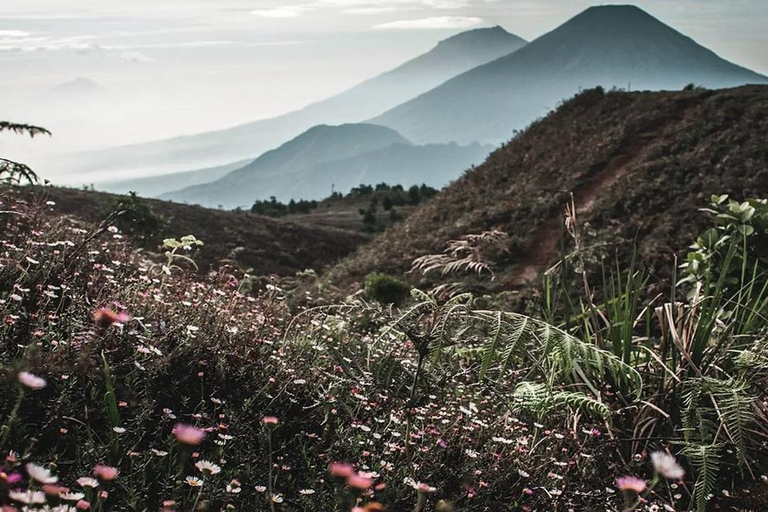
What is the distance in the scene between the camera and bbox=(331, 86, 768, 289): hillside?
16938mm

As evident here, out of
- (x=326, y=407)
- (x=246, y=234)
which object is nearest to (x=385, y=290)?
(x=326, y=407)

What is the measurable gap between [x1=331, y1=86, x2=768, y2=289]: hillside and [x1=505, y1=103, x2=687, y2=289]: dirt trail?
38mm

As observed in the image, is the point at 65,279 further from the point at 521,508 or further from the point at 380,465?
the point at 521,508

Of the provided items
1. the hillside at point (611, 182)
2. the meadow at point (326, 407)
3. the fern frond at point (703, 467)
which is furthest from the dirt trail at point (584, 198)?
the fern frond at point (703, 467)

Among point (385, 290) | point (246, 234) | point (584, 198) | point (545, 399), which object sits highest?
point (545, 399)

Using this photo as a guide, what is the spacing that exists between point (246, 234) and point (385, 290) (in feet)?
54.0

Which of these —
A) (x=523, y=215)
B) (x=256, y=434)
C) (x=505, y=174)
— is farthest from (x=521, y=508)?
(x=505, y=174)

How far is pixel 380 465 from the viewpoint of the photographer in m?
2.92

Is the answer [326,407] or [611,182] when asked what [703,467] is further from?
[611,182]

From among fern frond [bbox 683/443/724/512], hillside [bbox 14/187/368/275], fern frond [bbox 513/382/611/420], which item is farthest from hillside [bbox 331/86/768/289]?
fern frond [bbox 683/443/724/512]

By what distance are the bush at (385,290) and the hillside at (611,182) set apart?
108 inches

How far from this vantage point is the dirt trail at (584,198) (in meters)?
16.0

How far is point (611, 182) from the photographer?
67.0 ft

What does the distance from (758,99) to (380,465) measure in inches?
977
